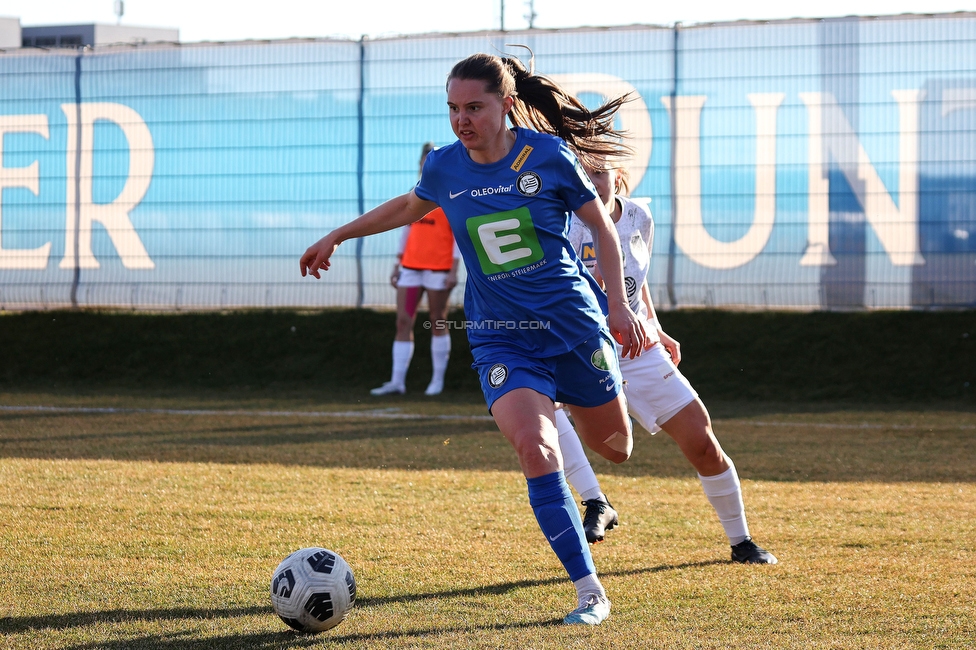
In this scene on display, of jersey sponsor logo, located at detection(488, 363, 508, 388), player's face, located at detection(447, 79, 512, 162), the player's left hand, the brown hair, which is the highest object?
the brown hair

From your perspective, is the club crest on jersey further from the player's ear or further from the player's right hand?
the player's right hand

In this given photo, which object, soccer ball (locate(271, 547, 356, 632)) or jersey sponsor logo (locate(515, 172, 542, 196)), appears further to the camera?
jersey sponsor logo (locate(515, 172, 542, 196))

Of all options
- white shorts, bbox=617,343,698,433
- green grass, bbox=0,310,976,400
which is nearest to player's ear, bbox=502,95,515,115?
white shorts, bbox=617,343,698,433

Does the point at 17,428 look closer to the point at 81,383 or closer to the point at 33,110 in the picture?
the point at 81,383

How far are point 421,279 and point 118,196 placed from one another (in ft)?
12.8

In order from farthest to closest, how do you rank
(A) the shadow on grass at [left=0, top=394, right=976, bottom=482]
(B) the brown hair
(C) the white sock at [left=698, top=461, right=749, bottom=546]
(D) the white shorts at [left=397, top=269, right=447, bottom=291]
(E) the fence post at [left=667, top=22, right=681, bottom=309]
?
(E) the fence post at [left=667, top=22, right=681, bottom=309] < (D) the white shorts at [left=397, top=269, right=447, bottom=291] < (A) the shadow on grass at [left=0, top=394, right=976, bottom=482] < (C) the white sock at [left=698, top=461, right=749, bottom=546] < (B) the brown hair

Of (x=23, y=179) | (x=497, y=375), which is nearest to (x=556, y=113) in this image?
(x=497, y=375)

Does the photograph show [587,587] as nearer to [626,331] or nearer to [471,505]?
[626,331]

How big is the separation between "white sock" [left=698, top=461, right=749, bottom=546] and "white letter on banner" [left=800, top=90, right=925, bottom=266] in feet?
22.9

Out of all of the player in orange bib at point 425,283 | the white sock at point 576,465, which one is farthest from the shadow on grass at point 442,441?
the white sock at point 576,465

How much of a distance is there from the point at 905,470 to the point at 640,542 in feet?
9.39

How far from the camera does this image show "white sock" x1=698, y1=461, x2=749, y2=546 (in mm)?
4590

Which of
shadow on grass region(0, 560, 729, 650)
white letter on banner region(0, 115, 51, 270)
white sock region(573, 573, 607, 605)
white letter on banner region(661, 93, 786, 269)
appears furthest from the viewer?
white letter on banner region(0, 115, 51, 270)

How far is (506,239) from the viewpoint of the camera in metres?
3.85
